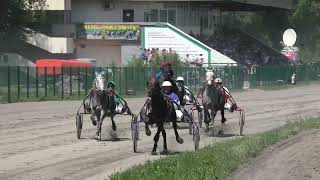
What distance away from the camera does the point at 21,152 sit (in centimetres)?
1912

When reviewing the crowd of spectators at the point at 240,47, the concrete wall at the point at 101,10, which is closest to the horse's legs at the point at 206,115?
the crowd of spectators at the point at 240,47

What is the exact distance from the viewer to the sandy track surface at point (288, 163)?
46.0 feet

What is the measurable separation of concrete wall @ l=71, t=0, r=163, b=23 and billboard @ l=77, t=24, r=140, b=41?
392 cm

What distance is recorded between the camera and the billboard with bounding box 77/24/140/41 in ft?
243

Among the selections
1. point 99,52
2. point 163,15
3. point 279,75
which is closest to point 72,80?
point 99,52

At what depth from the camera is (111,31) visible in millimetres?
74375

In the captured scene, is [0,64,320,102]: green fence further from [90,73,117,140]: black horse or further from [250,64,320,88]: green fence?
[90,73,117,140]: black horse

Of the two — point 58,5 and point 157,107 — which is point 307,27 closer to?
point 58,5

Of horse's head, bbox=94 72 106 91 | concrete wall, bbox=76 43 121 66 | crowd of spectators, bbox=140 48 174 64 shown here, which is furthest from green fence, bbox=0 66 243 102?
horse's head, bbox=94 72 106 91

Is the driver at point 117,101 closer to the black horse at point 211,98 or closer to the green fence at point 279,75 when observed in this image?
the black horse at point 211,98

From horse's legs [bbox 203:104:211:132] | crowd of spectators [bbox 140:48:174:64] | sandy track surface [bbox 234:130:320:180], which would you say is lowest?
sandy track surface [bbox 234:130:320:180]

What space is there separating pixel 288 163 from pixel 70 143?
744cm

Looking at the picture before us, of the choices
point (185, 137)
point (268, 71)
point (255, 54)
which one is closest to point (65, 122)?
point (185, 137)

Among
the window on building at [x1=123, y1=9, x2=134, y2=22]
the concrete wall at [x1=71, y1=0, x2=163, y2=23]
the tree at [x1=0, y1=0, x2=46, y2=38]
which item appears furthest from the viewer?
the window on building at [x1=123, y1=9, x2=134, y2=22]
